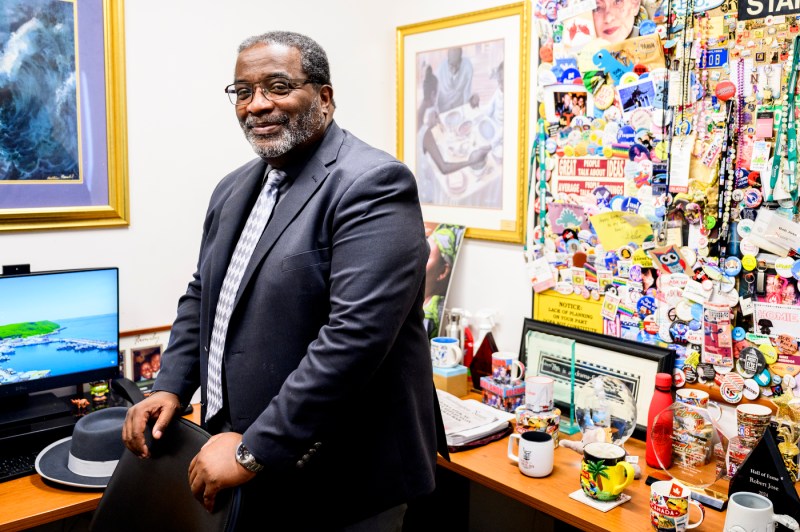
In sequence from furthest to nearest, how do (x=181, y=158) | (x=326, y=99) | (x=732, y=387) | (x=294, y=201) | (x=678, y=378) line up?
(x=181, y=158), (x=678, y=378), (x=732, y=387), (x=326, y=99), (x=294, y=201)

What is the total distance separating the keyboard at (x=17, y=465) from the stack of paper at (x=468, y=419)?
1.06 metres

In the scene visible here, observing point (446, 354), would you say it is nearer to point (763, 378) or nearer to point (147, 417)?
point (763, 378)

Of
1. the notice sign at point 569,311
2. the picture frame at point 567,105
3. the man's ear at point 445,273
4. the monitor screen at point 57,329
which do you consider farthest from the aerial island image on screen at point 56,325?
the picture frame at point 567,105

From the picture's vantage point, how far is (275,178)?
4.91 feet

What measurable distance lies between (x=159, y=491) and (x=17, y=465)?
73cm

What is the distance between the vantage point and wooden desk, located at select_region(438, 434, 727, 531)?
1549mm

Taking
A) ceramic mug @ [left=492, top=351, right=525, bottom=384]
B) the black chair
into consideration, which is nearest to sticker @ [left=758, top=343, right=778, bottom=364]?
A: ceramic mug @ [left=492, top=351, right=525, bottom=384]

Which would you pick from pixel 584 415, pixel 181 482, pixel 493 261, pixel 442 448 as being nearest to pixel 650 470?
pixel 584 415

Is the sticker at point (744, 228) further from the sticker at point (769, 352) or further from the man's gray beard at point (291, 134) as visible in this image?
the man's gray beard at point (291, 134)

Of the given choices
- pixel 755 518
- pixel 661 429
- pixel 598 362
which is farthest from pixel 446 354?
pixel 755 518

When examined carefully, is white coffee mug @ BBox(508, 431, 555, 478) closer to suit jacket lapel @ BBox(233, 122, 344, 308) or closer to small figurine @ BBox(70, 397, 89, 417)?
suit jacket lapel @ BBox(233, 122, 344, 308)

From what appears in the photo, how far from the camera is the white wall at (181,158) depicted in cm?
215

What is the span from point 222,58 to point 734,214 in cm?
163

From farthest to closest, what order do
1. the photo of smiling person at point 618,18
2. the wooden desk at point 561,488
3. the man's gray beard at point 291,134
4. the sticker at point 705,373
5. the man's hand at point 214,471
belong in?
the photo of smiling person at point 618,18, the sticker at point 705,373, the wooden desk at point 561,488, the man's gray beard at point 291,134, the man's hand at point 214,471
